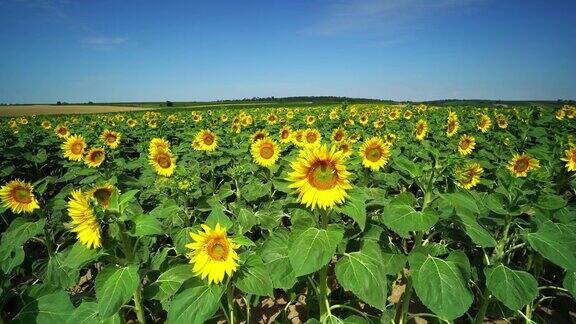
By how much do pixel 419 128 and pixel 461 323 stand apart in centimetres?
726

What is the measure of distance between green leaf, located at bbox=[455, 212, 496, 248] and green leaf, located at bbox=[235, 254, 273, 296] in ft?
4.75

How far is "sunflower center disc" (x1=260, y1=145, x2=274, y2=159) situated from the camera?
6.30 metres

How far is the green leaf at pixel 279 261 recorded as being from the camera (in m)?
2.47

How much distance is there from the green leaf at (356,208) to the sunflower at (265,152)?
3.82 meters

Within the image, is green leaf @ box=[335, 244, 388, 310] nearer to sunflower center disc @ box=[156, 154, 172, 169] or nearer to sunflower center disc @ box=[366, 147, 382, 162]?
sunflower center disc @ box=[366, 147, 382, 162]

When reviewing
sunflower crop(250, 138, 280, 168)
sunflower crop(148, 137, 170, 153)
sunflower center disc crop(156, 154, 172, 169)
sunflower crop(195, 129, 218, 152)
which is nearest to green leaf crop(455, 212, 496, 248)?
sunflower crop(250, 138, 280, 168)

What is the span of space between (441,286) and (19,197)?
14.8 ft

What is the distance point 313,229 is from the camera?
2.40 m

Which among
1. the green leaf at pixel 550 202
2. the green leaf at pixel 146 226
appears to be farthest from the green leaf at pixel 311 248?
the green leaf at pixel 550 202

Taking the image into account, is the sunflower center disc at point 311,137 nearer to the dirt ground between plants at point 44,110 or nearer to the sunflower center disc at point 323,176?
the sunflower center disc at point 323,176

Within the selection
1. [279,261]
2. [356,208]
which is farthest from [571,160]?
[279,261]

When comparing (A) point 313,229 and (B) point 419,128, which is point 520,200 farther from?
(B) point 419,128

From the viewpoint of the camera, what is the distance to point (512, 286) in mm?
2400

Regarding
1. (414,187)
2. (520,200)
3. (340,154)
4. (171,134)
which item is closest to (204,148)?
(414,187)
